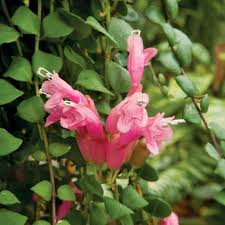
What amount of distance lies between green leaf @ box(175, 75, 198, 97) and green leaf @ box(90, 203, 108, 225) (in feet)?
0.52

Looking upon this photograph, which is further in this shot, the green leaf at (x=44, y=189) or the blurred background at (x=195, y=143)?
the blurred background at (x=195, y=143)

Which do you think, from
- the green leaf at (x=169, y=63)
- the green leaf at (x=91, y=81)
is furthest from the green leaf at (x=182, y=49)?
the green leaf at (x=91, y=81)

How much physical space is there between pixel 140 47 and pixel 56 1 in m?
0.13

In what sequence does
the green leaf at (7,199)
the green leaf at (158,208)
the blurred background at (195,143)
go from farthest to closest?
the blurred background at (195,143), the green leaf at (158,208), the green leaf at (7,199)

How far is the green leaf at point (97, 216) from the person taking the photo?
591 mm

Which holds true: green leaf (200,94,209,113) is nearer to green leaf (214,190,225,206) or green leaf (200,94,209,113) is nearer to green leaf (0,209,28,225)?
green leaf (214,190,225,206)

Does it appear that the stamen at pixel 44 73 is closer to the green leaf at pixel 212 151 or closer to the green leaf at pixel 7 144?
the green leaf at pixel 7 144

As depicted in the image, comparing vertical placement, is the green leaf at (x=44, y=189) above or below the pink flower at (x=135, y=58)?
below

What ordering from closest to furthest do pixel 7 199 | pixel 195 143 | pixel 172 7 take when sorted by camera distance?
pixel 7 199 → pixel 172 7 → pixel 195 143

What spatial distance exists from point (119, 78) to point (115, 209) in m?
0.13

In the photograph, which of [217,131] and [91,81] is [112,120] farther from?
[217,131]

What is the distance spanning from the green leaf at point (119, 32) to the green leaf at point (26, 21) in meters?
0.08

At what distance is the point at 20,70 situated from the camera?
0.58m

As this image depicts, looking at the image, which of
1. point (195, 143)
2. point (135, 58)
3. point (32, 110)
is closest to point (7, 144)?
point (32, 110)
